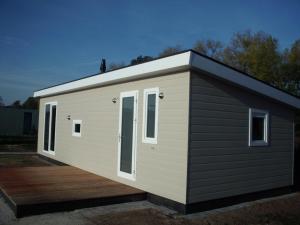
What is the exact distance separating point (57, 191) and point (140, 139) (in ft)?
6.00

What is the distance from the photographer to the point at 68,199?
18.0ft

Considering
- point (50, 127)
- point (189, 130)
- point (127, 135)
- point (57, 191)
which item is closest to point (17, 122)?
point (50, 127)

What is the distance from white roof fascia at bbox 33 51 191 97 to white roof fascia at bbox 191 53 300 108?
244mm

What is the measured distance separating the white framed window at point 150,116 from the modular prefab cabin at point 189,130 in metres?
0.02

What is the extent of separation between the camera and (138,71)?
21.2 feet

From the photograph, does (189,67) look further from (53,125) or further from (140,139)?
(53,125)

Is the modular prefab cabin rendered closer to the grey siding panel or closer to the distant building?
the grey siding panel

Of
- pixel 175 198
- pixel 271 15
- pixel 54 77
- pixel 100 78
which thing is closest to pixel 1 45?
pixel 54 77

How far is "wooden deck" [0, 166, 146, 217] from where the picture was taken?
5.21 metres

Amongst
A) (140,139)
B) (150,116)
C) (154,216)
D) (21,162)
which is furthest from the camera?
(21,162)

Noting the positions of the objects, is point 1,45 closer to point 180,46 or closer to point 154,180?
point 154,180

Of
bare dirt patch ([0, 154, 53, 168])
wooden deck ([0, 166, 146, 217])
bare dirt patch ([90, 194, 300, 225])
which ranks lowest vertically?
bare dirt patch ([90, 194, 300, 225])

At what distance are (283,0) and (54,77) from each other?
17.6 metres

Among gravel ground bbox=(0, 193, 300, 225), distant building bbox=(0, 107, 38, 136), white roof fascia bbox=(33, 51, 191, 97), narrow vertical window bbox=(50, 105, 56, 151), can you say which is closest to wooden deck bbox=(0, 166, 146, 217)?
gravel ground bbox=(0, 193, 300, 225)
